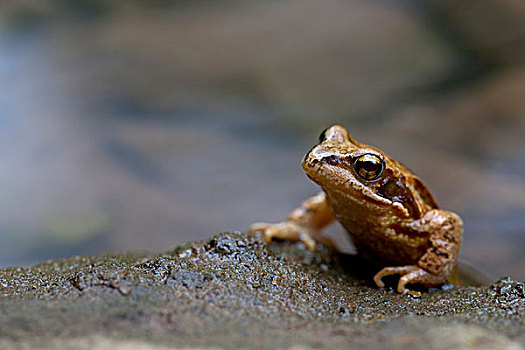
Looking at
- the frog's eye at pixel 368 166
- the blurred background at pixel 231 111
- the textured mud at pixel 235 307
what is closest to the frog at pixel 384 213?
the frog's eye at pixel 368 166

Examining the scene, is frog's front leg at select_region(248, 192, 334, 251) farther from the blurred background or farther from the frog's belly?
the blurred background

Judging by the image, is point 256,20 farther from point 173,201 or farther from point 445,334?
point 445,334

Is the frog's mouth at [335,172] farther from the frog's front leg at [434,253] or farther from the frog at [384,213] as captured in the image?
the frog's front leg at [434,253]

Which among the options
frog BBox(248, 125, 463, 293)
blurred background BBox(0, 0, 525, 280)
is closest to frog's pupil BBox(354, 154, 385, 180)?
frog BBox(248, 125, 463, 293)

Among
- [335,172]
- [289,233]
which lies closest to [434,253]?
[335,172]

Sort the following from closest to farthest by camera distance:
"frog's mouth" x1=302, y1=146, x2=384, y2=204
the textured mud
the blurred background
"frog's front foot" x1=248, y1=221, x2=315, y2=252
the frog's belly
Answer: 1. the textured mud
2. "frog's mouth" x1=302, y1=146, x2=384, y2=204
3. the frog's belly
4. "frog's front foot" x1=248, y1=221, x2=315, y2=252
5. the blurred background

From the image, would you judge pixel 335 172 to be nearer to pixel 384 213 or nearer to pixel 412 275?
pixel 384 213
